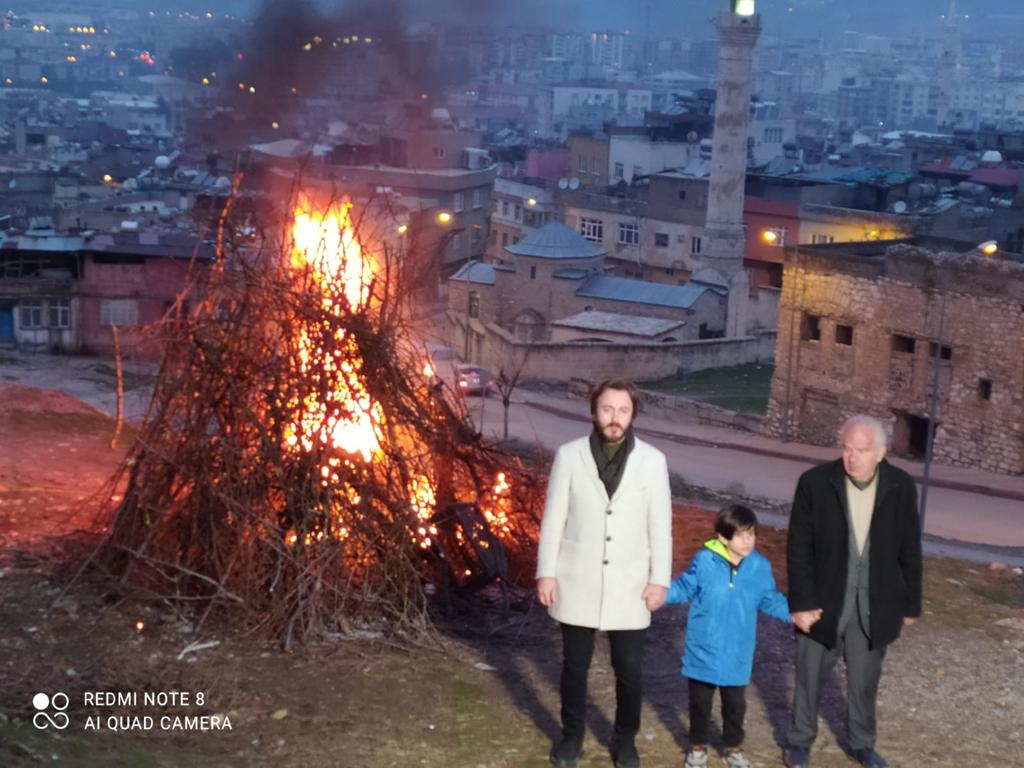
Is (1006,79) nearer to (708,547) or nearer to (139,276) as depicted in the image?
(139,276)

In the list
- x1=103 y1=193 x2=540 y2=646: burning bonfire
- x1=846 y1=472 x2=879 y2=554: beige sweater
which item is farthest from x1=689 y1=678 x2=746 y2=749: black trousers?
x1=103 y1=193 x2=540 y2=646: burning bonfire

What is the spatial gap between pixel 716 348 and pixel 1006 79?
566 ft

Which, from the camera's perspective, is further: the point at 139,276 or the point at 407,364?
the point at 139,276

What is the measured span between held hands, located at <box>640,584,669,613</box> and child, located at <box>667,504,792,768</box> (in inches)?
6.0

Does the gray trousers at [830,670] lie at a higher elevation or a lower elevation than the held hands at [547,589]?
lower

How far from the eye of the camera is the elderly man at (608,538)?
5.36 m

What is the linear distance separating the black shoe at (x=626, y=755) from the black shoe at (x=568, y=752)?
14cm

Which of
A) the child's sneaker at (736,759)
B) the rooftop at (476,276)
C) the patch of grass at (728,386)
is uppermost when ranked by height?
the child's sneaker at (736,759)

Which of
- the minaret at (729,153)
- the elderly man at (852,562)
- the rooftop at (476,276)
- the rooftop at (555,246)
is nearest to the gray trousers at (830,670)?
the elderly man at (852,562)

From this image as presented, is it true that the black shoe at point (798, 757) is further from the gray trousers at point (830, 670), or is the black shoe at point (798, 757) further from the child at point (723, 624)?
the child at point (723, 624)

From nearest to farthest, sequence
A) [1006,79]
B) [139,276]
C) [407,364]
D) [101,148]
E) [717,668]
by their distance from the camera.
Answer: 1. [717,668]
2. [407,364]
3. [139,276]
4. [101,148]
5. [1006,79]

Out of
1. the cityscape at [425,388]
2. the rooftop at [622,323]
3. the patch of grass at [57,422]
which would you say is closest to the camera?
the cityscape at [425,388]

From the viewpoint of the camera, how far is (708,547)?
561cm

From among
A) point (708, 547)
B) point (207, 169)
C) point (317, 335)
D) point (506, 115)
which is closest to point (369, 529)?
point (317, 335)
